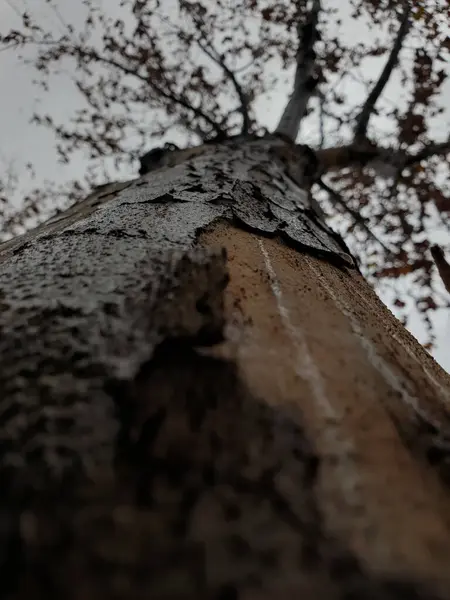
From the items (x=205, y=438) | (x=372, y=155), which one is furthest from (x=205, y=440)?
(x=372, y=155)

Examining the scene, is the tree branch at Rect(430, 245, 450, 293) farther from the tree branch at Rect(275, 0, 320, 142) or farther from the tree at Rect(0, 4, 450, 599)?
the tree branch at Rect(275, 0, 320, 142)

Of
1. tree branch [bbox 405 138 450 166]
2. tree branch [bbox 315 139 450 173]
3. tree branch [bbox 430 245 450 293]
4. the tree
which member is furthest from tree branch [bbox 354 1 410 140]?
the tree

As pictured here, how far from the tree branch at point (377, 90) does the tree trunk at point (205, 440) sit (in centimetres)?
363

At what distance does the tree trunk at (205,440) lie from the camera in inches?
11.6

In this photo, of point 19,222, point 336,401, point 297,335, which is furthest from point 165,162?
point 19,222

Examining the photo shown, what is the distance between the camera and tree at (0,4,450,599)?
296mm

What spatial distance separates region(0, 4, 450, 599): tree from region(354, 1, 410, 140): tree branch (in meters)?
3.62

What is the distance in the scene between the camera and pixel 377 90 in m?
Answer: 3.96

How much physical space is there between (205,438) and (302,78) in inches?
149

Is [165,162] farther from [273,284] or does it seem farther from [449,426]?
[449,426]

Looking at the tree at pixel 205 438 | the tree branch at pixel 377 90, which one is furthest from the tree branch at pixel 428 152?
the tree at pixel 205 438

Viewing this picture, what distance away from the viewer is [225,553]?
0.99 ft

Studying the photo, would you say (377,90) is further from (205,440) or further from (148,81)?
(205,440)

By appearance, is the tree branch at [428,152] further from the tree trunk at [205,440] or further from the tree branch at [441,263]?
the tree trunk at [205,440]
